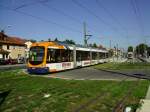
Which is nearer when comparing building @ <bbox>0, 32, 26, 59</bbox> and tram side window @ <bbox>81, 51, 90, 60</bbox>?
tram side window @ <bbox>81, 51, 90, 60</bbox>

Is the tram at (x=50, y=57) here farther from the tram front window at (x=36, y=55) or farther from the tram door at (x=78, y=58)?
the tram door at (x=78, y=58)

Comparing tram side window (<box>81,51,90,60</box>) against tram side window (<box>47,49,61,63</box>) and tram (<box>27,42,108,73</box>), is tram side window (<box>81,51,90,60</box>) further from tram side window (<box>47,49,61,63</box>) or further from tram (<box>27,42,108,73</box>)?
tram side window (<box>47,49,61,63</box>)

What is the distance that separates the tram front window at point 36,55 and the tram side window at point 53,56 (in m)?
0.64

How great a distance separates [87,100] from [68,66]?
1953cm

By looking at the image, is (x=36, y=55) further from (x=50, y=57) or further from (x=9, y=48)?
(x=9, y=48)

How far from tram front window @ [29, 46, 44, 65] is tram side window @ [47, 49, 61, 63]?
64 cm

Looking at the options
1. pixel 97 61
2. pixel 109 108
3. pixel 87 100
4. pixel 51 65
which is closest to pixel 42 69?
pixel 51 65

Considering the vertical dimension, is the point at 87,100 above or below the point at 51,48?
below

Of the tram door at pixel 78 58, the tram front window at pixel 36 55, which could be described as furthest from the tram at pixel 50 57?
the tram door at pixel 78 58

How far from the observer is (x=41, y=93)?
13836 millimetres

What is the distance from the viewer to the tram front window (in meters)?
26.1

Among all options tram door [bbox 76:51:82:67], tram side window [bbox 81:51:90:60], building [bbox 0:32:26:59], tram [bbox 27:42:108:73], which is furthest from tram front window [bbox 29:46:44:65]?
building [bbox 0:32:26:59]

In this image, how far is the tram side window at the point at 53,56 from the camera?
26.3m

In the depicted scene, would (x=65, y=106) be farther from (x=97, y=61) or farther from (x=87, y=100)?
(x=97, y=61)
